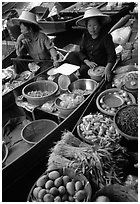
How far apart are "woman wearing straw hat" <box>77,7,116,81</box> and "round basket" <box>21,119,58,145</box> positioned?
105 cm

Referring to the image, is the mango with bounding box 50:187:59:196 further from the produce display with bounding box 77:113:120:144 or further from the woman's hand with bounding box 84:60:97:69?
the woman's hand with bounding box 84:60:97:69

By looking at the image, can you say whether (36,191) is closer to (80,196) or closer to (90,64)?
(80,196)

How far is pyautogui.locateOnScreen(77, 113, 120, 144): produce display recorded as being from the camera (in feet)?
7.77

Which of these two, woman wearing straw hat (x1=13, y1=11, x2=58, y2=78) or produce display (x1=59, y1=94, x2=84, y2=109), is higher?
woman wearing straw hat (x1=13, y1=11, x2=58, y2=78)

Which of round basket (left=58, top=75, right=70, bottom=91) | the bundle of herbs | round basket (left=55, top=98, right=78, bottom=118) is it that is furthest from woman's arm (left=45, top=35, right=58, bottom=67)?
the bundle of herbs

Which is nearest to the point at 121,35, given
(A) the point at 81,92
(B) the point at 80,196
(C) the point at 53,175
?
(A) the point at 81,92

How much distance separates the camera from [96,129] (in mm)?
2463

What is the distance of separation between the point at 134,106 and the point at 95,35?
5.05 ft

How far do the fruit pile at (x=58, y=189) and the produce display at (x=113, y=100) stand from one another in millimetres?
982

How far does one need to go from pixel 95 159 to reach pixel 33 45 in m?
2.59

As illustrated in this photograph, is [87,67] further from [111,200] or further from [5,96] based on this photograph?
[111,200]

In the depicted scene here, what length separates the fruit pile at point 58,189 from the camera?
1.90 m

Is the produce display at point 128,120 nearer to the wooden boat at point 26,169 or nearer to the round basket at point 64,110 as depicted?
the wooden boat at point 26,169

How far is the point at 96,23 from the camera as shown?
3.44 m
